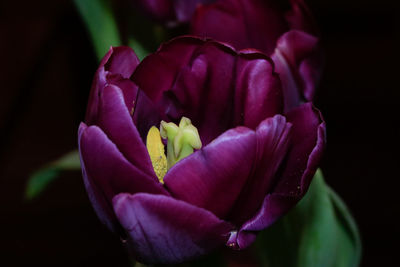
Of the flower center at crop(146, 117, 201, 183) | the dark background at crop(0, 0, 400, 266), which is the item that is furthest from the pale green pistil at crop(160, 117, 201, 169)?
the dark background at crop(0, 0, 400, 266)

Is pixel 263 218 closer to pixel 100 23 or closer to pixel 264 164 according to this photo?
pixel 264 164

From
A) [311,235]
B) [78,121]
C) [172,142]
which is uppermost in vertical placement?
[172,142]

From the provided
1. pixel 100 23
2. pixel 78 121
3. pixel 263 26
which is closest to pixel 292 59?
pixel 263 26

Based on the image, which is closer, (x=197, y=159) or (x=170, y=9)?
(x=197, y=159)

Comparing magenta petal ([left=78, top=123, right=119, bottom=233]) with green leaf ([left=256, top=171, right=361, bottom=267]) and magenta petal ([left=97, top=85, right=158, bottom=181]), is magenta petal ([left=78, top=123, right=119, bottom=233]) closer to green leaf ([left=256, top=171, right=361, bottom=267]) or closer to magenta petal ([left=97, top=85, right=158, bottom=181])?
magenta petal ([left=97, top=85, right=158, bottom=181])

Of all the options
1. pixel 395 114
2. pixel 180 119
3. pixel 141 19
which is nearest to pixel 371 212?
pixel 395 114

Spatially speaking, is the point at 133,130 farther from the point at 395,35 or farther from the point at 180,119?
the point at 395,35
